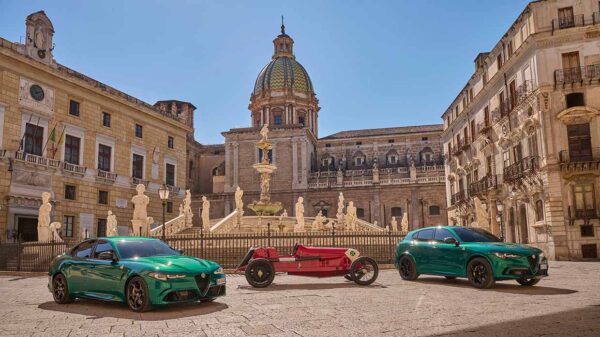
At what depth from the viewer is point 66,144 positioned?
28.4m

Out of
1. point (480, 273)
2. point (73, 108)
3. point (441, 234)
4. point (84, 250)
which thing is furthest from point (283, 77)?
point (84, 250)

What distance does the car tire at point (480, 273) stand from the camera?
9.89 metres

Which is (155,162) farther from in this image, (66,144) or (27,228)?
(27,228)

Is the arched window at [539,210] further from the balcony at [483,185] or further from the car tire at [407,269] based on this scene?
the car tire at [407,269]

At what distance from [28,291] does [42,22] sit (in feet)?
70.1

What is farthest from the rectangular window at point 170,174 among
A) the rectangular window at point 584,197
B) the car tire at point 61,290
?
the car tire at point 61,290

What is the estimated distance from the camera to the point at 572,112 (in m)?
23.2

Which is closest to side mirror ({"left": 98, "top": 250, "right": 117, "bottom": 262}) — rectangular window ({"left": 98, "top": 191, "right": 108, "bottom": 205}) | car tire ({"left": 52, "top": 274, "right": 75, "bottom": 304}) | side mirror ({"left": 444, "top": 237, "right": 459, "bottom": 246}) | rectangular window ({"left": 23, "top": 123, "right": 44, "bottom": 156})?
car tire ({"left": 52, "top": 274, "right": 75, "bottom": 304})

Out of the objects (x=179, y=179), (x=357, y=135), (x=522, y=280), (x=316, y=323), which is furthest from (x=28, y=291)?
(x=357, y=135)

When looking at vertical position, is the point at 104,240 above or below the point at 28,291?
above

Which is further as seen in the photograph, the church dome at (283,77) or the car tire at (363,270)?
the church dome at (283,77)

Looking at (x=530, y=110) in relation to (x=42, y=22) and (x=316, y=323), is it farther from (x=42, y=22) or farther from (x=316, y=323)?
(x=42, y=22)

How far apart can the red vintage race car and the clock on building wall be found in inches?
829

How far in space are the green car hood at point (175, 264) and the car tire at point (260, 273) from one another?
249cm
